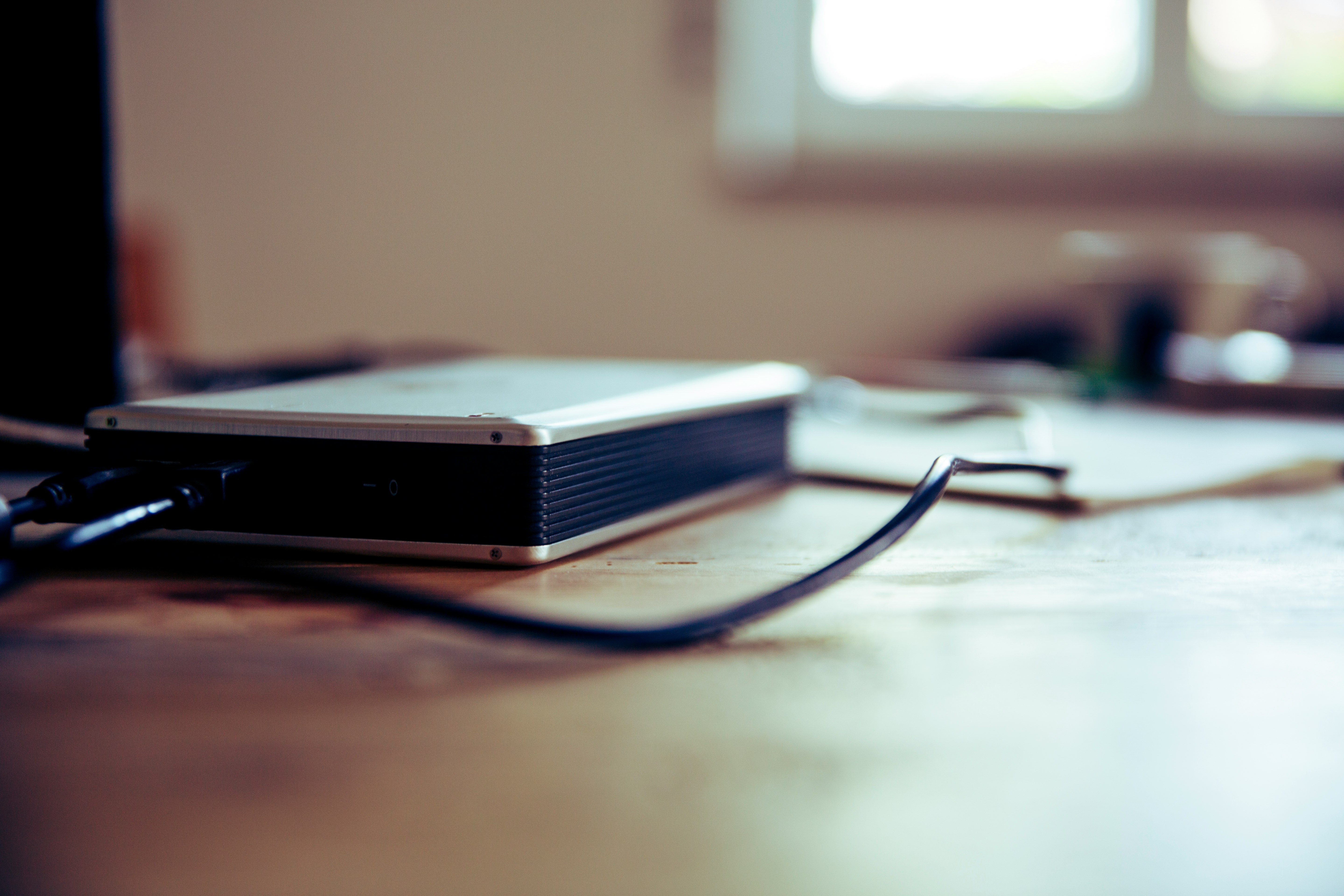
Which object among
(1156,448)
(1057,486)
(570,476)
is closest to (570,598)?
(570,476)

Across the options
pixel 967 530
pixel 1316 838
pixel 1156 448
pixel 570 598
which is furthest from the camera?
pixel 1156 448

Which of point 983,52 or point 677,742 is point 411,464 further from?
point 983,52

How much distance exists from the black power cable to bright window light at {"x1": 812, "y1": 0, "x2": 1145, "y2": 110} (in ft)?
5.84

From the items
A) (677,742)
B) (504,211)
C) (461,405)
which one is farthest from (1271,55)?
(677,742)

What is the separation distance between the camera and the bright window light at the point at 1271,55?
6.49 ft

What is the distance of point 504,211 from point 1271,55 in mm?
1470

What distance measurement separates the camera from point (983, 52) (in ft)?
6.48

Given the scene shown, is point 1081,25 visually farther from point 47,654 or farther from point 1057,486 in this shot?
point 47,654

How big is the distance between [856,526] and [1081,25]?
1881 mm

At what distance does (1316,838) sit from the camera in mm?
186

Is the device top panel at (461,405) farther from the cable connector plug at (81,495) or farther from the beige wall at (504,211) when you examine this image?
the beige wall at (504,211)

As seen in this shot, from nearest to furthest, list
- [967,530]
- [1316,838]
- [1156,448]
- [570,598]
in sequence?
1. [1316,838]
2. [570,598]
3. [967,530]
4. [1156,448]

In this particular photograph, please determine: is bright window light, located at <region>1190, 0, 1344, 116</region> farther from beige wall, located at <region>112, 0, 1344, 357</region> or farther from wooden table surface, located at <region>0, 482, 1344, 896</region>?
wooden table surface, located at <region>0, 482, 1344, 896</region>

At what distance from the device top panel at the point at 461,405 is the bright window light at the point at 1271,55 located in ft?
6.12
